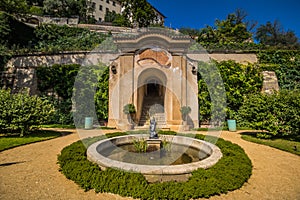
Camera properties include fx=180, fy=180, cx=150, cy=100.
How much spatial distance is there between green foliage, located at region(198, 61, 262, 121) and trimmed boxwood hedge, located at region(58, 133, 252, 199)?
29.8 ft

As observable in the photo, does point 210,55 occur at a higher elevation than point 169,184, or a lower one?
higher

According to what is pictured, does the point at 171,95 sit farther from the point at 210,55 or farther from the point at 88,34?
the point at 88,34

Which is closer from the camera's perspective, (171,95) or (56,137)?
(56,137)

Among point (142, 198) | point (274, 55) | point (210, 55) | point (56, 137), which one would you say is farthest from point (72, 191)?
point (274, 55)

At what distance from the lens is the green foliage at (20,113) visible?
8797 mm

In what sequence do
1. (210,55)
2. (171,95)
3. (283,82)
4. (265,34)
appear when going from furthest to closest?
(265,34) < (210,55) < (283,82) < (171,95)

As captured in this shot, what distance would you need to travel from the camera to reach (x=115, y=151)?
671cm

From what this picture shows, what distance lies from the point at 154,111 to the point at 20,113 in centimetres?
902

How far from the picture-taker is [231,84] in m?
14.5

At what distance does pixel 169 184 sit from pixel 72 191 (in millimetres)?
2147

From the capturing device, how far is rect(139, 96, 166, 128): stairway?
44.2 feet

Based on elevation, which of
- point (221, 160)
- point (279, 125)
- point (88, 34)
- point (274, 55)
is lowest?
point (221, 160)

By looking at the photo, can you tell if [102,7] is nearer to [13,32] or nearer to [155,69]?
[13,32]

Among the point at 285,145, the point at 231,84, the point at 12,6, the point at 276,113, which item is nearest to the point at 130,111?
the point at 276,113
